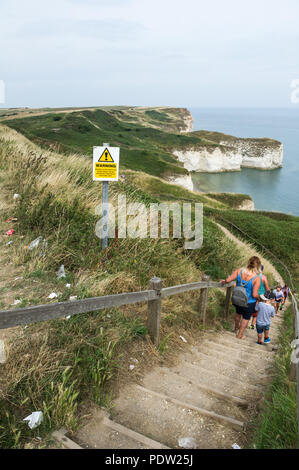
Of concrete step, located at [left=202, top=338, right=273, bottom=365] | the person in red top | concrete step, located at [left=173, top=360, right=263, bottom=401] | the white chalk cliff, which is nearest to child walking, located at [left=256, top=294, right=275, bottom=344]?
the person in red top

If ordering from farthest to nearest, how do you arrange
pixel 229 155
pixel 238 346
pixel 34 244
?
1. pixel 229 155
2. pixel 238 346
3. pixel 34 244

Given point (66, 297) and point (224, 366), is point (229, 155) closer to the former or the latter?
point (224, 366)

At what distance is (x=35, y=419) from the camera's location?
2.82 metres

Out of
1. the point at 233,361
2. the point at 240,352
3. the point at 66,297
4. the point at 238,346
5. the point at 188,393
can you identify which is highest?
the point at 66,297

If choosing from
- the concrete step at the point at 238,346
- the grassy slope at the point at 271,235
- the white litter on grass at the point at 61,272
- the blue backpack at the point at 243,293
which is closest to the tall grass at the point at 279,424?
the concrete step at the point at 238,346

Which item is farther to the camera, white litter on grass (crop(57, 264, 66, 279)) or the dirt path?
white litter on grass (crop(57, 264, 66, 279))

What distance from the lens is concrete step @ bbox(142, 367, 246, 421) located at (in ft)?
12.2

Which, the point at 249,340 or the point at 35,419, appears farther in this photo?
the point at 249,340

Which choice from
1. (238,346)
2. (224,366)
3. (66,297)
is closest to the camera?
(66,297)

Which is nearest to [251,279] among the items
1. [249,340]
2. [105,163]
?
[249,340]

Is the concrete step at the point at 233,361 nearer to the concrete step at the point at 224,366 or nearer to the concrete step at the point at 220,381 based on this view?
the concrete step at the point at 224,366

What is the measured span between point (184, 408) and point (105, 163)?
3.72 m

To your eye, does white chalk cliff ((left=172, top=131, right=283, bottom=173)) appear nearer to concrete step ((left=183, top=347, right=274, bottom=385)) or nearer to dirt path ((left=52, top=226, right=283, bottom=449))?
concrete step ((left=183, top=347, right=274, bottom=385))

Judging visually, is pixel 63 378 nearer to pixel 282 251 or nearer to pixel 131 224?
pixel 131 224
